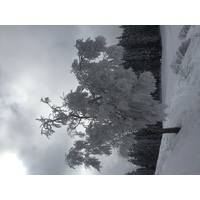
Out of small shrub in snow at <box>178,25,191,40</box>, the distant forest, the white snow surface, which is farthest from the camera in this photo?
the distant forest

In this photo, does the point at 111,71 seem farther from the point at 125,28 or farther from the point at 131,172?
the point at 125,28

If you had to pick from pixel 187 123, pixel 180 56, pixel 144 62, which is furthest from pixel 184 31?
pixel 187 123

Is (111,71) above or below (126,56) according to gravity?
below

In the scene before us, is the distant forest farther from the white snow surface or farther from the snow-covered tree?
the snow-covered tree

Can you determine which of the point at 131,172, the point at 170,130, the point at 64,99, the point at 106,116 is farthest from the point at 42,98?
the point at 131,172

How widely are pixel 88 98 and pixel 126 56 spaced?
51.9 ft

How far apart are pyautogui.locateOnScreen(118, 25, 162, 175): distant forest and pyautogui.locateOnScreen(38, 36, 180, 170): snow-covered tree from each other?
11.6 meters

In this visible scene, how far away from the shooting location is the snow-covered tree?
1015 centimetres

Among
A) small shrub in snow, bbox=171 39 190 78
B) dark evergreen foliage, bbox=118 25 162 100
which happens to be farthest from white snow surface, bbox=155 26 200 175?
dark evergreen foliage, bbox=118 25 162 100

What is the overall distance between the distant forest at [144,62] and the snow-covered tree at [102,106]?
1158 centimetres

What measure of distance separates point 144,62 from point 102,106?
653 inches

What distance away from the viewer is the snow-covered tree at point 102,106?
33.3 ft

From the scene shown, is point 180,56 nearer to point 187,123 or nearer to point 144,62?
point 187,123

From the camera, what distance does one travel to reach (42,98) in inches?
427
